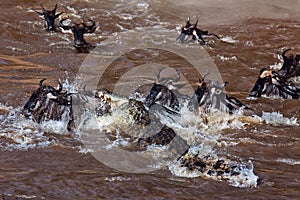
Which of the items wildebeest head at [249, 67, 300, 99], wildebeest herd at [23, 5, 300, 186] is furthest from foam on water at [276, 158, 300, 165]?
wildebeest head at [249, 67, 300, 99]

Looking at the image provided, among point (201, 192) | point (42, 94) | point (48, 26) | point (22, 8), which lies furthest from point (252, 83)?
point (22, 8)

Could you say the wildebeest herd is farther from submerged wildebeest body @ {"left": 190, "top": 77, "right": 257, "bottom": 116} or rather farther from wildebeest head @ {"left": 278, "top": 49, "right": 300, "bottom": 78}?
wildebeest head @ {"left": 278, "top": 49, "right": 300, "bottom": 78}

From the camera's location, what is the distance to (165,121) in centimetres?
783

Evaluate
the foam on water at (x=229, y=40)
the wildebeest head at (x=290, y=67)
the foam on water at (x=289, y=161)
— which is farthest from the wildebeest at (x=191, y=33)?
the foam on water at (x=289, y=161)

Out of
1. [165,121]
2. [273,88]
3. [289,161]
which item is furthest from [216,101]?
[289,161]

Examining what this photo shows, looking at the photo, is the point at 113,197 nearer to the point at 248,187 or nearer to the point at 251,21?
the point at 248,187

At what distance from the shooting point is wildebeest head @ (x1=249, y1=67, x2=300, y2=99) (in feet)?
30.4

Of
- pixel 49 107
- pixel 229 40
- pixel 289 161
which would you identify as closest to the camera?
pixel 289 161

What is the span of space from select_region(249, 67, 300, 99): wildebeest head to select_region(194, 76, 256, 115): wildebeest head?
32.6 inches

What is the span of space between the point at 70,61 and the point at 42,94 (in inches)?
134

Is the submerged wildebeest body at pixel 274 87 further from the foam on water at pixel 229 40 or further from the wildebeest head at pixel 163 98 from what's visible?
the foam on water at pixel 229 40

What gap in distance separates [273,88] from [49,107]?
3729mm

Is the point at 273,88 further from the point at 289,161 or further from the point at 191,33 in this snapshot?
the point at 191,33

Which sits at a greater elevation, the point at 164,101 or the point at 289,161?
the point at 164,101
